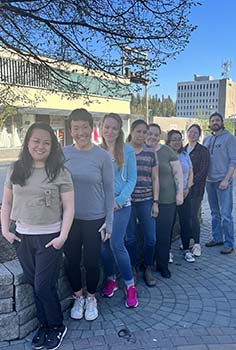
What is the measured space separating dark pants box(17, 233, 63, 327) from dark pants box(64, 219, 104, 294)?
1.10ft

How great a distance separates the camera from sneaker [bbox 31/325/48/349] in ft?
9.30

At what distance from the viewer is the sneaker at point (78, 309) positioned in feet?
10.8

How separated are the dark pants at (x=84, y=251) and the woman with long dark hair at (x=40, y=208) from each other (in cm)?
34

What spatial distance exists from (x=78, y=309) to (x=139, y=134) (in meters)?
1.91

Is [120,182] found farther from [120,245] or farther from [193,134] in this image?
[193,134]

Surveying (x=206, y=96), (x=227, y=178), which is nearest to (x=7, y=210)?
(x=227, y=178)

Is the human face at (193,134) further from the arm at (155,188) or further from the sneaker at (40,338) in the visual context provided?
the sneaker at (40,338)

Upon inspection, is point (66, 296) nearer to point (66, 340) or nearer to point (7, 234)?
point (66, 340)

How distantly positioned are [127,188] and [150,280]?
127 cm

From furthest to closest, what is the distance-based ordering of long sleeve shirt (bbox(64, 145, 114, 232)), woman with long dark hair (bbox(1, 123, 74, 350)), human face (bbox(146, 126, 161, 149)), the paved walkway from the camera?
human face (bbox(146, 126, 161, 149))
long sleeve shirt (bbox(64, 145, 114, 232))
the paved walkway
woman with long dark hair (bbox(1, 123, 74, 350))

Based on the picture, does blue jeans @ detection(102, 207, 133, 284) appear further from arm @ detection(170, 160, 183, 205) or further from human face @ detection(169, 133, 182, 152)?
human face @ detection(169, 133, 182, 152)

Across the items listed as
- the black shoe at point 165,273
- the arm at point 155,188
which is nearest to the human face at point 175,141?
the arm at point 155,188

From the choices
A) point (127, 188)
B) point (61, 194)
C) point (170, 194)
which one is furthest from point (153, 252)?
point (61, 194)

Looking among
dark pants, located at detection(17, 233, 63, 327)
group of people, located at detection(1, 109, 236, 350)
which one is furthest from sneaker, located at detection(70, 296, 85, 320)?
dark pants, located at detection(17, 233, 63, 327)
